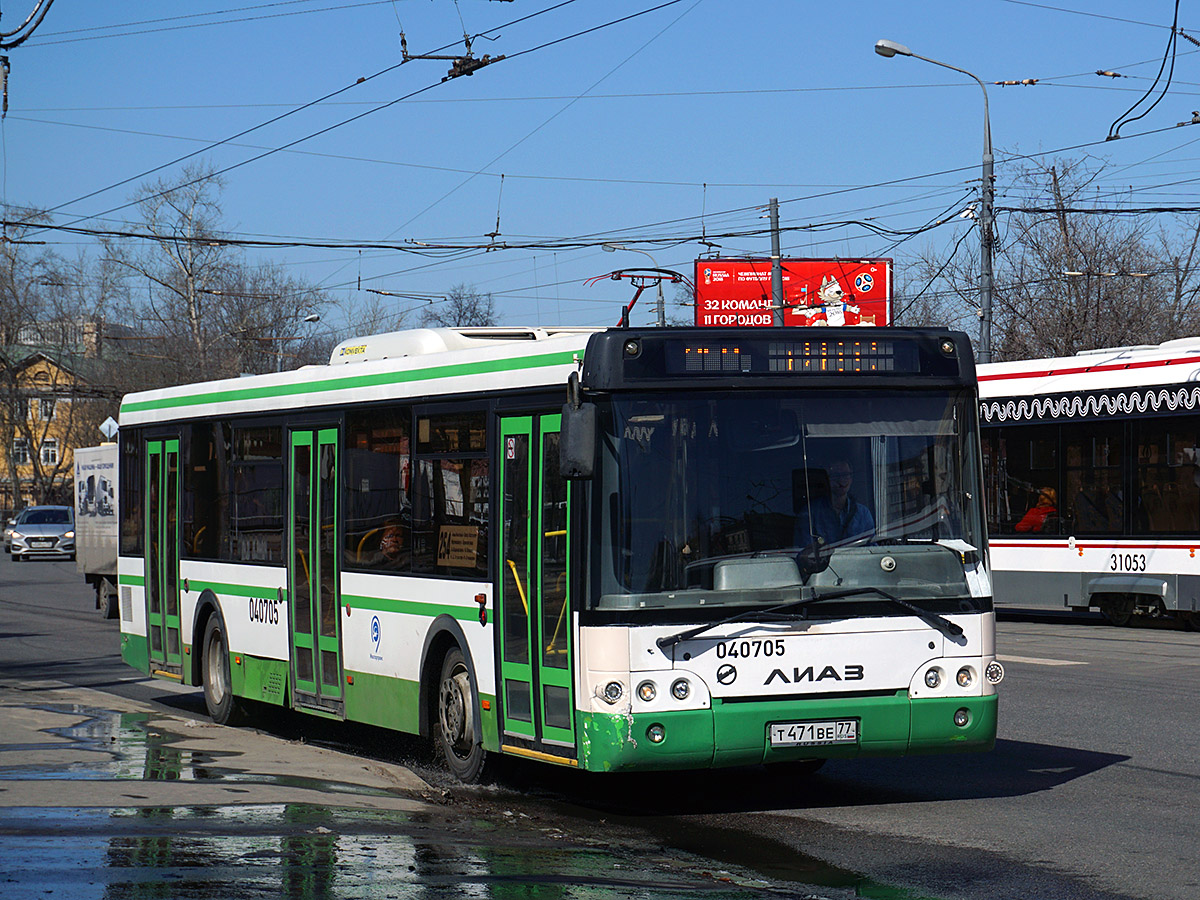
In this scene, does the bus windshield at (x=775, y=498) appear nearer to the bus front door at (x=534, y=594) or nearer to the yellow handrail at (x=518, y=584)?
the bus front door at (x=534, y=594)

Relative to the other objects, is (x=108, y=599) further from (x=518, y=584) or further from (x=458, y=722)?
(x=518, y=584)

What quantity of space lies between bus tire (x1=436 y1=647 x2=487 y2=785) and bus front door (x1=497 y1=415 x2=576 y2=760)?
1.57 feet

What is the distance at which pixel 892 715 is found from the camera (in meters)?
8.78

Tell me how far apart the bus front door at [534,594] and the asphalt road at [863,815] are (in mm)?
507

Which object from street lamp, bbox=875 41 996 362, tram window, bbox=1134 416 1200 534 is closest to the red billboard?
street lamp, bbox=875 41 996 362

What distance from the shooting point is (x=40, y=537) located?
157 feet

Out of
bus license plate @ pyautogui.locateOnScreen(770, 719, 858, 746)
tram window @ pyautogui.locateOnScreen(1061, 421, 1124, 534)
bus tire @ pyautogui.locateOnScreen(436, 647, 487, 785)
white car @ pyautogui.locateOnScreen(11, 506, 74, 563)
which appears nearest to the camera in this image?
bus license plate @ pyautogui.locateOnScreen(770, 719, 858, 746)

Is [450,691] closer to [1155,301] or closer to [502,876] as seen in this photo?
[502,876]

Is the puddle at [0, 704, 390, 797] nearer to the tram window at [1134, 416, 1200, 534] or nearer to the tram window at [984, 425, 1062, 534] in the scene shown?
the tram window at [1134, 416, 1200, 534]

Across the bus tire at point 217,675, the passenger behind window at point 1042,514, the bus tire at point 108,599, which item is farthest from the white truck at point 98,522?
the passenger behind window at point 1042,514

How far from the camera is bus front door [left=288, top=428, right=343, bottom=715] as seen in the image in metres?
11.6

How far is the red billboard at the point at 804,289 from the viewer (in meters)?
47.4

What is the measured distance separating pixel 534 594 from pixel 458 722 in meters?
1.38

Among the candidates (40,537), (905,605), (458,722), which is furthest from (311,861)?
(40,537)
